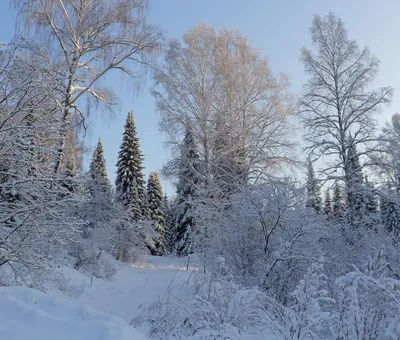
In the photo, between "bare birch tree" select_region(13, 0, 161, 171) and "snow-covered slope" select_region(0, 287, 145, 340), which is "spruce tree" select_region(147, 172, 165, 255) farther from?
"snow-covered slope" select_region(0, 287, 145, 340)

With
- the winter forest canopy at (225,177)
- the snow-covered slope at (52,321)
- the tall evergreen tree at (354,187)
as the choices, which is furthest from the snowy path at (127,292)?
the tall evergreen tree at (354,187)

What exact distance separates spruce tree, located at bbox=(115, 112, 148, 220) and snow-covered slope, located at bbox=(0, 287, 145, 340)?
912 inches

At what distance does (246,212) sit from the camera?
23.6 feet

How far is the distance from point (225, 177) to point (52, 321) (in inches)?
436

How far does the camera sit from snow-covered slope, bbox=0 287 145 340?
3.10m

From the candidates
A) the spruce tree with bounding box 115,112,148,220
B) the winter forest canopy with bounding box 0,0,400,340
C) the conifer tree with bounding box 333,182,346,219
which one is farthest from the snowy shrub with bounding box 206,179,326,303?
the spruce tree with bounding box 115,112,148,220

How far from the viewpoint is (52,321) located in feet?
11.2

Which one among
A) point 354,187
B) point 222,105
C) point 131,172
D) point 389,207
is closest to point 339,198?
point 389,207

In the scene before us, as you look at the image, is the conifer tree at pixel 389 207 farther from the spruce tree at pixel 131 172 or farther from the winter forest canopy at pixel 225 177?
the spruce tree at pixel 131 172

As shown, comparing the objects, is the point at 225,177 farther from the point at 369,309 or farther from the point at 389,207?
the point at 369,309

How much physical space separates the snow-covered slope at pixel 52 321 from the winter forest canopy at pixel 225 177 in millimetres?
700

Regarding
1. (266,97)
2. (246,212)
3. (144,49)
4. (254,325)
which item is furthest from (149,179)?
(254,325)

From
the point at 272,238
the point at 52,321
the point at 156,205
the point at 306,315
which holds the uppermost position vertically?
the point at 156,205

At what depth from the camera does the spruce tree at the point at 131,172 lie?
27.6m
